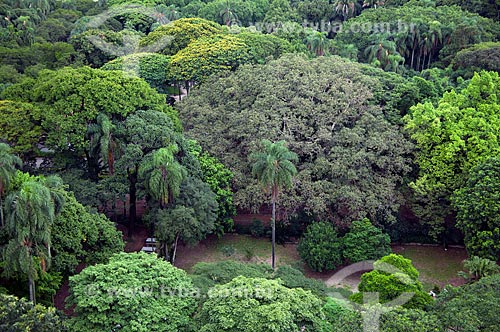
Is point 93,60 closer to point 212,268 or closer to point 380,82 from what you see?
point 380,82

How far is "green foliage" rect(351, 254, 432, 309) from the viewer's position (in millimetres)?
26766

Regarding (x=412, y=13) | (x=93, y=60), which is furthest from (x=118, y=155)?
(x=412, y=13)

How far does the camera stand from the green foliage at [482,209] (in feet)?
99.9

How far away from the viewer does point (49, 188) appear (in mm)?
26000

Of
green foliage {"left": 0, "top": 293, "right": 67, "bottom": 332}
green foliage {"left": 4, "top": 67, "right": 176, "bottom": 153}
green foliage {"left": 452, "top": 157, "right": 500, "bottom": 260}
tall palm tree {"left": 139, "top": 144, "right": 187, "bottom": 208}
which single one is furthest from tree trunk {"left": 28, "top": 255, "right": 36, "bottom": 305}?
green foliage {"left": 452, "top": 157, "right": 500, "bottom": 260}

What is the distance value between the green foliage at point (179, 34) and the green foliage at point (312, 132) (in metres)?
12.7

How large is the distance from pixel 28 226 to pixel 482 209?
23.2 metres

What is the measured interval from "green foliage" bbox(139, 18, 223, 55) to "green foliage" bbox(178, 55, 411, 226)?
1273cm

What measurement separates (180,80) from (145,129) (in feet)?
49.8

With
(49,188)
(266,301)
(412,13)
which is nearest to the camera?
(266,301)

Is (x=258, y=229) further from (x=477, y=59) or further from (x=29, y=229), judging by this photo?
(x=477, y=59)

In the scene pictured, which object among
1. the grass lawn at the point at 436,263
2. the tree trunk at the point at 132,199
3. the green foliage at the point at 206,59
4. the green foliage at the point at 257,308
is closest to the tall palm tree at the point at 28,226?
the green foliage at the point at 257,308

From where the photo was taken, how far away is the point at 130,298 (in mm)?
23703

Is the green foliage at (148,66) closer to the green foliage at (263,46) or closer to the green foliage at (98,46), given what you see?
the green foliage at (98,46)
